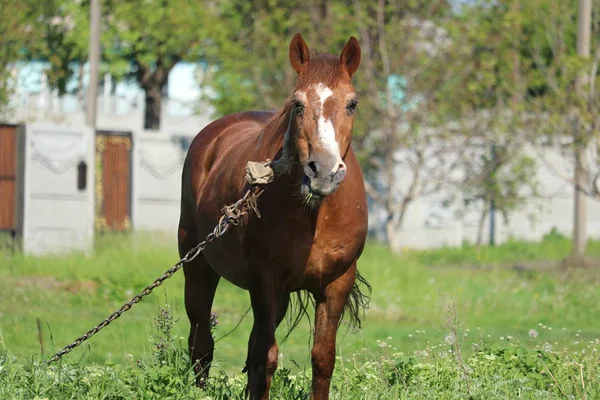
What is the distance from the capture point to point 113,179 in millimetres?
21594

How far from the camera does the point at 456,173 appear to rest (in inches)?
965

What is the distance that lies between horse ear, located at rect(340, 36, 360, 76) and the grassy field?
1344 mm

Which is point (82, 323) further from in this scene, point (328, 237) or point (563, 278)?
point (563, 278)

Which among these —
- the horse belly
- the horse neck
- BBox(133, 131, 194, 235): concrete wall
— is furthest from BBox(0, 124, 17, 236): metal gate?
the horse neck

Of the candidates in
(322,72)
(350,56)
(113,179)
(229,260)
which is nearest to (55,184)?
(113,179)

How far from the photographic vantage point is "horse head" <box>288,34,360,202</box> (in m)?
5.45

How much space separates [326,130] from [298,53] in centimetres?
71

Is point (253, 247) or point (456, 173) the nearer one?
point (253, 247)

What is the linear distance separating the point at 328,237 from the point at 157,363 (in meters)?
1.20

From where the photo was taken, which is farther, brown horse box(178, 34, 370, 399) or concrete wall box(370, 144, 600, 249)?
concrete wall box(370, 144, 600, 249)

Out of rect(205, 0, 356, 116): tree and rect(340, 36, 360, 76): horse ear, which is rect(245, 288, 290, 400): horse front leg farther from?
rect(205, 0, 356, 116): tree

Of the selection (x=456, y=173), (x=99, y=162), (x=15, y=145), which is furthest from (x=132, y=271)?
(x=456, y=173)

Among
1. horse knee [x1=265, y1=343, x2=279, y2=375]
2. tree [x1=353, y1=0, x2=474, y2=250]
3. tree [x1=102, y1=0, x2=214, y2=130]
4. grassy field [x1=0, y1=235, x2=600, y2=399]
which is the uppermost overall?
tree [x1=102, y1=0, x2=214, y2=130]

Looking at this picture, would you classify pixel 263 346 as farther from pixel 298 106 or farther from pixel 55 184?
pixel 55 184
